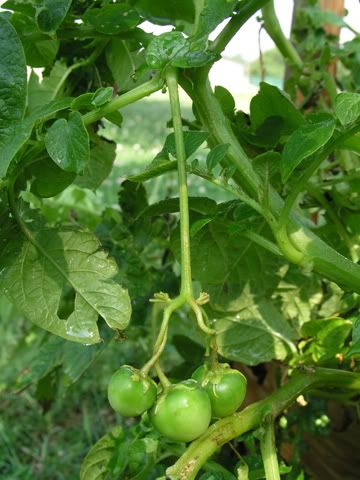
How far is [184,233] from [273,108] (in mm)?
265

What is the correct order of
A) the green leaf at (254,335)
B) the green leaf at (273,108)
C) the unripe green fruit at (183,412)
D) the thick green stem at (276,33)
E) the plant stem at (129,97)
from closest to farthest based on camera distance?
the unripe green fruit at (183,412)
the plant stem at (129,97)
the green leaf at (273,108)
the green leaf at (254,335)
the thick green stem at (276,33)

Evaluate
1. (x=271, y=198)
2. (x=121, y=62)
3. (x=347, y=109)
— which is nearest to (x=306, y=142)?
(x=347, y=109)

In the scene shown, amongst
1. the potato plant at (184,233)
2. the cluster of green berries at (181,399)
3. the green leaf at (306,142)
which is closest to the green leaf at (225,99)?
the potato plant at (184,233)

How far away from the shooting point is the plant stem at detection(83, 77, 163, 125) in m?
0.62

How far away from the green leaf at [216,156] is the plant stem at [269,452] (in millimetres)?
247

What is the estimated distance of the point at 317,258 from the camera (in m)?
0.67

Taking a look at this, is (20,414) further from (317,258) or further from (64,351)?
(317,258)

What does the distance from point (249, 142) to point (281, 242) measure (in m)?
0.20

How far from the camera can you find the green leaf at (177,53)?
0.61 m

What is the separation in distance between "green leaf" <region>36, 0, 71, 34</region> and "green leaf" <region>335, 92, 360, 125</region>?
0.89 ft

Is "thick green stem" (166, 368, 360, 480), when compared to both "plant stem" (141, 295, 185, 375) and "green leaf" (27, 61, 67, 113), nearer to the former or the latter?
"plant stem" (141, 295, 185, 375)

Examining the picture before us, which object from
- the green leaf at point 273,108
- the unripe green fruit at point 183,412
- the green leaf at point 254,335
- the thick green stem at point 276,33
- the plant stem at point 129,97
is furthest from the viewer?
the thick green stem at point 276,33

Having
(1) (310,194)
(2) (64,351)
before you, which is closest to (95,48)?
(1) (310,194)

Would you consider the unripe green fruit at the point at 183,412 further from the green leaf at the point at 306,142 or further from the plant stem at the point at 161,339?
the green leaf at the point at 306,142
